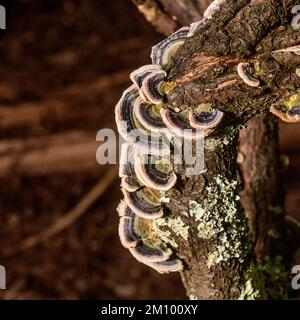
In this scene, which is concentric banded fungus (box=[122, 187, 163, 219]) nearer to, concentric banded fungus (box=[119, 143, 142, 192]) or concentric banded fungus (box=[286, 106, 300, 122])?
concentric banded fungus (box=[119, 143, 142, 192])

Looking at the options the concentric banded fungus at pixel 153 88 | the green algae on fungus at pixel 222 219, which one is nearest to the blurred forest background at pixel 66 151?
the green algae on fungus at pixel 222 219

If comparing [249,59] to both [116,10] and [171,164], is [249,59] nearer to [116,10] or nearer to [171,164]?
[171,164]

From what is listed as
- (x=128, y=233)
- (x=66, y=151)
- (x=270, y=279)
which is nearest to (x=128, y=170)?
(x=128, y=233)

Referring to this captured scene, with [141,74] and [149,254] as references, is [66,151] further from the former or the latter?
[141,74]

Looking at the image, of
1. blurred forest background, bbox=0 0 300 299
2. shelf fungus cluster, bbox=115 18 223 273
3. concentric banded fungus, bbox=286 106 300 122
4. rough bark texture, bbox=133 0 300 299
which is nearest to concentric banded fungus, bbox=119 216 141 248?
shelf fungus cluster, bbox=115 18 223 273
